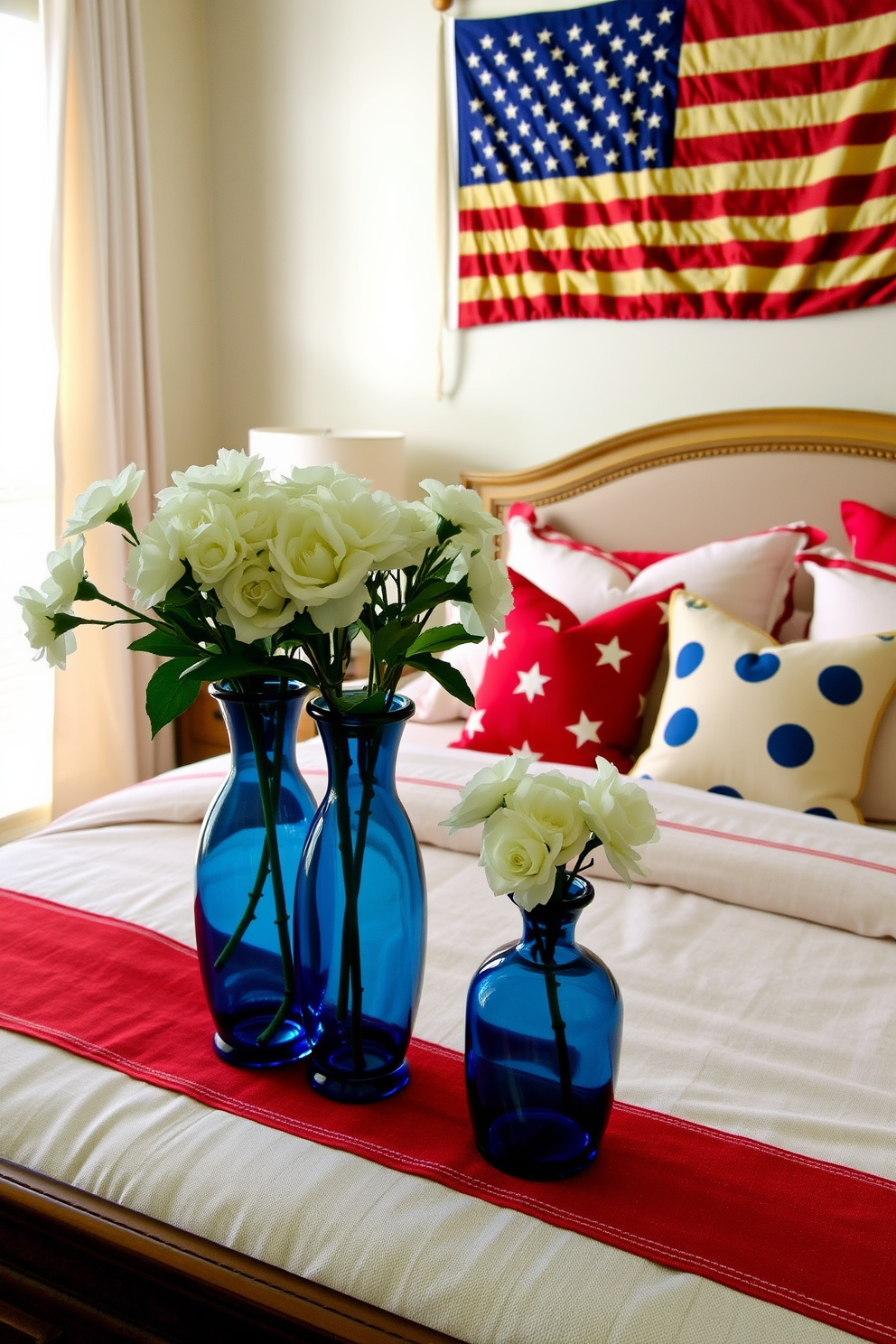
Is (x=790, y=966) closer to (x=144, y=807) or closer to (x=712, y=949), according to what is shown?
(x=712, y=949)

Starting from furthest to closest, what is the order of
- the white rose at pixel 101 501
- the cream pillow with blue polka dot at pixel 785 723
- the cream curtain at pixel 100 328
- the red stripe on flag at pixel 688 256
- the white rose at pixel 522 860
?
the cream curtain at pixel 100 328
the red stripe on flag at pixel 688 256
the cream pillow with blue polka dot at pixel 785 723
the white rose at pixel 101 501
the white rose at pixel 522 860

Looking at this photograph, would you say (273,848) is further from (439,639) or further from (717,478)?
(717,478)

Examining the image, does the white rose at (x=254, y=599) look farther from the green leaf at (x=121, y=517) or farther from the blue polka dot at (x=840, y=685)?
the blue polka dot at (x=840, y=685)

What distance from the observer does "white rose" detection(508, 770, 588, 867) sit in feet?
2.91

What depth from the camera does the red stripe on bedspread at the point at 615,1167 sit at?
901 millimetres

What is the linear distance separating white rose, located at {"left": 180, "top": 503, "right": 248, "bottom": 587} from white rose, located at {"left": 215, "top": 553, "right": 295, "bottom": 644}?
12 millimetres

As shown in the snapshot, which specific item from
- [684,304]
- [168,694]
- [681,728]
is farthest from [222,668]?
[684,304]

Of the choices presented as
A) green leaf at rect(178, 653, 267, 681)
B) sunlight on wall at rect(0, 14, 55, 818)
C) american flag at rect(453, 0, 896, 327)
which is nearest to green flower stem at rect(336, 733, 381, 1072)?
green leaf at rect(178, 653, 267, 681)

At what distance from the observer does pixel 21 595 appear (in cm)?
102

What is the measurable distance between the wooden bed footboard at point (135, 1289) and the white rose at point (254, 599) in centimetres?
52

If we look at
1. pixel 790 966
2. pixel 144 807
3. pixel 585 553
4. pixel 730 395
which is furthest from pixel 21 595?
pixel 730 395

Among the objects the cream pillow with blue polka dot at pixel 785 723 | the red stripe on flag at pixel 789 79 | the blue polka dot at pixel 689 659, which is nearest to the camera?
the cream pillow with blue polka dot at pixel 785 723

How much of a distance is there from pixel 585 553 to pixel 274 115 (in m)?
1.71

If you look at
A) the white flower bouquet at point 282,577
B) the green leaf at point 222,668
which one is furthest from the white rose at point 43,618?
the green leaf at point 222,668
